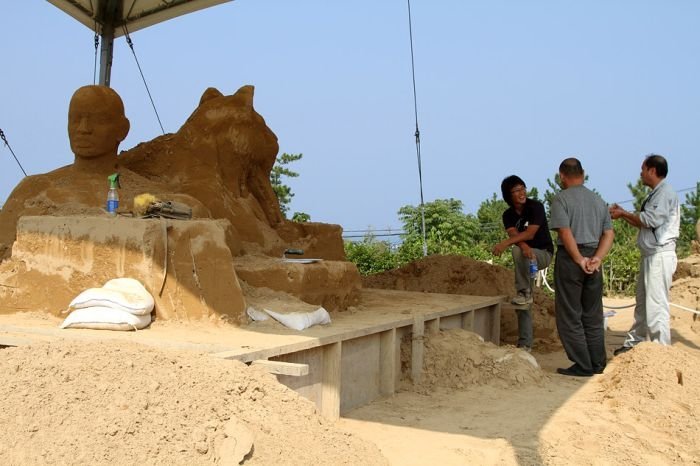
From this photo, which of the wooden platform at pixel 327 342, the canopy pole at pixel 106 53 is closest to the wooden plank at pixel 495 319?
the wooden platform at pixel 327 342

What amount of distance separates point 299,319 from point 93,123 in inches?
125

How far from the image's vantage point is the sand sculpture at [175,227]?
5324 mm

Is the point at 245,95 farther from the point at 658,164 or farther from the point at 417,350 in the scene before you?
the point at 658,164

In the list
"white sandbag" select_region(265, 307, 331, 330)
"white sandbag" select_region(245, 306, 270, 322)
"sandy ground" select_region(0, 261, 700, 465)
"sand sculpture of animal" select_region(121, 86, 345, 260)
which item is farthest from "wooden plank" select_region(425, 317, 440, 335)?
"sand sculpture of animal" select_region(121, 86, 345, 260)

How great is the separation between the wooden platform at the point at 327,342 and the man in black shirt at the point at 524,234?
2.21 ft

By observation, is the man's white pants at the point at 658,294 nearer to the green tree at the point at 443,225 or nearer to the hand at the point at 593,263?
the hand at the point at 593,263

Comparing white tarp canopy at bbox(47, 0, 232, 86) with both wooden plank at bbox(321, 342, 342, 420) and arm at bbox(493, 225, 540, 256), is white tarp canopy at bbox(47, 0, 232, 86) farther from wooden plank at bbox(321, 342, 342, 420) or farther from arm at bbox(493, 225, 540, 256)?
wooden plank at bbox(321, 342, 342, 420)

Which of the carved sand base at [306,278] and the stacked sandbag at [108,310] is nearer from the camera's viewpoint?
the stacked sandbag at [108,310]

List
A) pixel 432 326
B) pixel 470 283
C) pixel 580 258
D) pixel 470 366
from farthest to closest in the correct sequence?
pixel 470 283 → pixel 432 326 → pixel 470 366 → pixel 580 258

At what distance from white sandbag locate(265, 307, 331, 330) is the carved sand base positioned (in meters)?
0.54

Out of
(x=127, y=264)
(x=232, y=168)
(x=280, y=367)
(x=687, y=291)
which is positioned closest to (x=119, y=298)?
(x=127, y=264)

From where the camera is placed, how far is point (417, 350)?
628cm

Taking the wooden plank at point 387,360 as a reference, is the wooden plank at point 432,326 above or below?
above

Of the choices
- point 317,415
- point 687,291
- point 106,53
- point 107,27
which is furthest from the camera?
point 107,27
